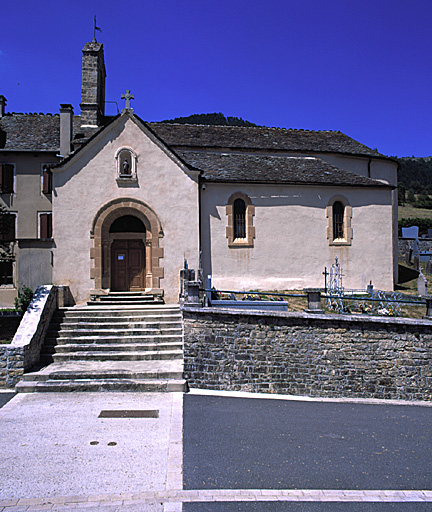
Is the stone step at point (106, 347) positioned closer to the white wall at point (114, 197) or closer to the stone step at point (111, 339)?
the stone step at point (111, 339)

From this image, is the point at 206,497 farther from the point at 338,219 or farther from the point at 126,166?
the point at 338,219

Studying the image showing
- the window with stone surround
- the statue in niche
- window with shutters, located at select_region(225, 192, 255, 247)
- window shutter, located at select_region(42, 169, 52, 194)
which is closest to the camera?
the statue in niche

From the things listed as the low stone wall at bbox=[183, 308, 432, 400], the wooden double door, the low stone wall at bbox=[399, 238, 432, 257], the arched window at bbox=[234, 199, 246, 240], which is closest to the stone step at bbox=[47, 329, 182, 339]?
the low stone wall at bbox=[183, 308, 432, 400]

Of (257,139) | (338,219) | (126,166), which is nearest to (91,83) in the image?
(126,166)

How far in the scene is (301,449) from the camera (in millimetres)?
7230

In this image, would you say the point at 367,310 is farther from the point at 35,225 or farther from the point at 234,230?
the point at 35,225

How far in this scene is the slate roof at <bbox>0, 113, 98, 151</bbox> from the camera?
21547 millimetres

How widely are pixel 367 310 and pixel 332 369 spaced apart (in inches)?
126

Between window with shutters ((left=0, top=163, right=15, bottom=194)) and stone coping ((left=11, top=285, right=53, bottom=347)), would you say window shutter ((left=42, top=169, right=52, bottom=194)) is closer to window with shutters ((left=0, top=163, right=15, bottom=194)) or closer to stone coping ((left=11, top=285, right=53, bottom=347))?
window with shutters ((left=0, top=163, right=15, bottom=194))

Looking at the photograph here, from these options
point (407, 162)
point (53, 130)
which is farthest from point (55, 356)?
point (407, 162)

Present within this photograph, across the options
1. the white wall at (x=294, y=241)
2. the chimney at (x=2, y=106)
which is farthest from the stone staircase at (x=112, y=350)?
the chimney at (x=2, y=106)

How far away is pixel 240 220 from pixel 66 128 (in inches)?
387

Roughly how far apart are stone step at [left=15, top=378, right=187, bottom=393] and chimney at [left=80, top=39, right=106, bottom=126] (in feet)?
48.2

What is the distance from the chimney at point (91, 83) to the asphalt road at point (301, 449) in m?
16.0
